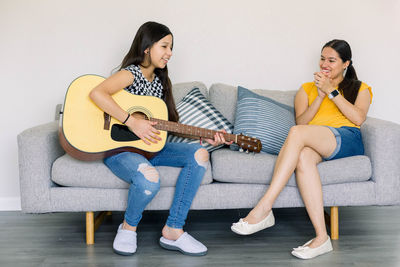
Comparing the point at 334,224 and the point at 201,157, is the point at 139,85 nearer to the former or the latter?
the point at 201,157

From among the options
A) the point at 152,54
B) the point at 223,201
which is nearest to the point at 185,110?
the point at 152,54

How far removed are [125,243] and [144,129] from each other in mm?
549

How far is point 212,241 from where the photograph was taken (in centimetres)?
218

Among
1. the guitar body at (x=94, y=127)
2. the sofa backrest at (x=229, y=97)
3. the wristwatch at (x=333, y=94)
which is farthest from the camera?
the sofa backrest at (x=229, y=97)

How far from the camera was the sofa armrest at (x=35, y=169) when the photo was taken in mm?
2084

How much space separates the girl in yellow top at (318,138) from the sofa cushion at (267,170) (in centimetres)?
6

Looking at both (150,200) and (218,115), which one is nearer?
(150,200)

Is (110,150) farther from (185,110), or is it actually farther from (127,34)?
(127,34)

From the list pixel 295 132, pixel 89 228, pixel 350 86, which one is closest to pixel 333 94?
pixel 350 86

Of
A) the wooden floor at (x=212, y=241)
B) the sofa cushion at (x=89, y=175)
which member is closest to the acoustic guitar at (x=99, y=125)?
the sofa cushion at (x=89, y=175)

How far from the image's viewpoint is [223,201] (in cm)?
215

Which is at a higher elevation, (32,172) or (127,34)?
(127,34)

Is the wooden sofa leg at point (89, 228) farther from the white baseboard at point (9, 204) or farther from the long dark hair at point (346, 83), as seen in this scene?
the long dark hair at point (346, 83)

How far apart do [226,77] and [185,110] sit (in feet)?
2.08
